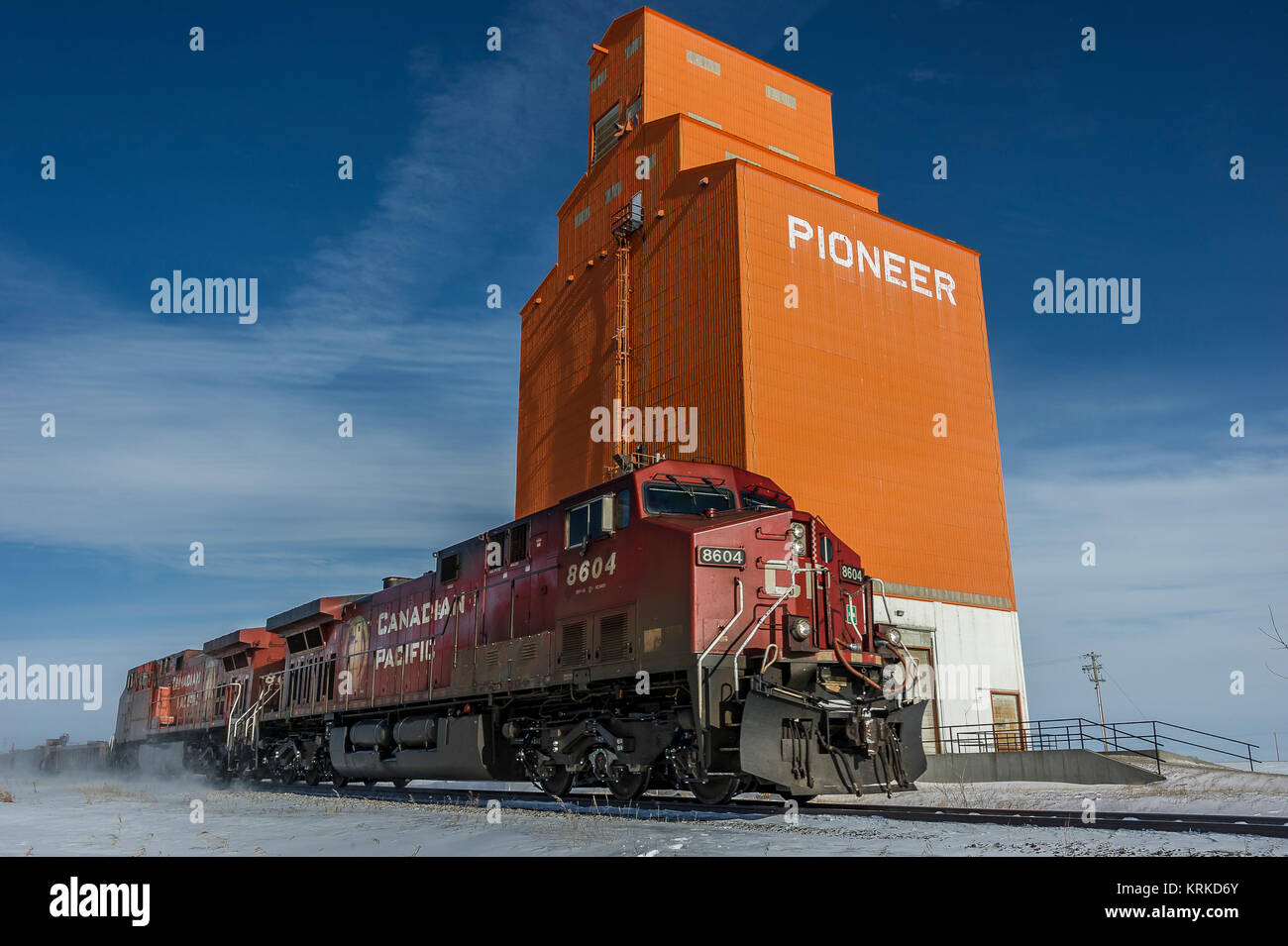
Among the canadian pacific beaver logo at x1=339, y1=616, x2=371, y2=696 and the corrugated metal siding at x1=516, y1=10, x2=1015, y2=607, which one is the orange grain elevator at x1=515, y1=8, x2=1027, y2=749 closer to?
the corrugated metal siding at x1=516, y1=10, x2=1015, y2=607

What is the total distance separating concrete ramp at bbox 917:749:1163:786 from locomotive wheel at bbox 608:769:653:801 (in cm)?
1276

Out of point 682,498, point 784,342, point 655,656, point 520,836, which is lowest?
point 520,836

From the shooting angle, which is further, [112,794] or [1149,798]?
[112,794]

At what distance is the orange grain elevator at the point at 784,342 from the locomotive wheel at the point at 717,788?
18260 millimetres

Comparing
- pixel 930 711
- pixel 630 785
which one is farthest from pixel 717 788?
pixel 930 711

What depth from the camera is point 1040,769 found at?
71.5 ft

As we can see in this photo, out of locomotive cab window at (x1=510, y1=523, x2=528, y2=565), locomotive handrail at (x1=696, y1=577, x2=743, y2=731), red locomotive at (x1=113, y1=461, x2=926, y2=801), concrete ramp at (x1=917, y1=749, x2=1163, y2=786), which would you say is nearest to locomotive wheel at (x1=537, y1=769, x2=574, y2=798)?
red locomotive at (x1=113, y1=461, x2=926, y2=801)

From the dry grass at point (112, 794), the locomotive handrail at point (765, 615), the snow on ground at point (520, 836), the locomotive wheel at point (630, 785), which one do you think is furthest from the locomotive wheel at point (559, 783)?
the dry grass at point (112, 794)

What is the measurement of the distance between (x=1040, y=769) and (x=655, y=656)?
Result: 15062 mm

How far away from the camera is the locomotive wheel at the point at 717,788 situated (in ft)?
37.6

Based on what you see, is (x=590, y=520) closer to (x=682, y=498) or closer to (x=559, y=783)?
(x=682, y=498)

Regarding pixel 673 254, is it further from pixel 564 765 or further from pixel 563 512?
pixel 564 765

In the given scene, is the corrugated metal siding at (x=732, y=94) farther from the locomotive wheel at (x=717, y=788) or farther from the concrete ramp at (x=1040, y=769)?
the locomotive wheel at (x=717, y=788)
